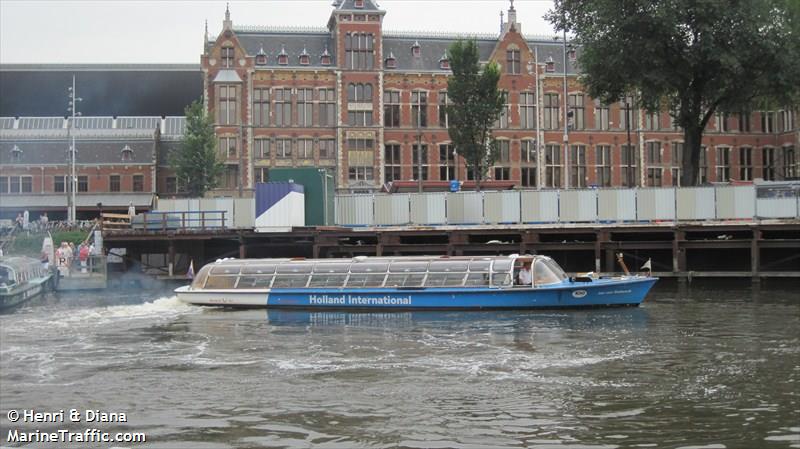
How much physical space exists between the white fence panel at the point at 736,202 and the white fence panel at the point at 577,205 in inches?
233

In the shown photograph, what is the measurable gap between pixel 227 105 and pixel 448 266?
44300mm

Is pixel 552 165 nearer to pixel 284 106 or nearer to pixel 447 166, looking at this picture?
pixel 447 166

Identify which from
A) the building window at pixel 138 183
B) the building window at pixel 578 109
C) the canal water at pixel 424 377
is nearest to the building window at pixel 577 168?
the building window at pixel 578 109

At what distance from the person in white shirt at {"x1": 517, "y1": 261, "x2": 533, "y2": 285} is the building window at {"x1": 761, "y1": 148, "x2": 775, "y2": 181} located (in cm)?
5357

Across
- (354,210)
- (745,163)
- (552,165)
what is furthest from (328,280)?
(745,163)

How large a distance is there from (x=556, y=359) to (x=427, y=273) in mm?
12312

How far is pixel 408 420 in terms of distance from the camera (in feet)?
49.1

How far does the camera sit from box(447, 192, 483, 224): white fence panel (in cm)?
4609

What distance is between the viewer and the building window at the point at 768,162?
77.9 m

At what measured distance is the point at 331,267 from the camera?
113 feet

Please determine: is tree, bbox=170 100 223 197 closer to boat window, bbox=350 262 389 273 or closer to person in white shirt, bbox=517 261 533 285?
boat window, bbox=350 262 389 273

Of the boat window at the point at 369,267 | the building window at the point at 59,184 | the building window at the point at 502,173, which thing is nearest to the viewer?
the boat window at the point at 369,267

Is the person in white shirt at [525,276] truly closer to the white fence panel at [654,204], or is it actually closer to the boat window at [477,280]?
the boat window at [477,280]

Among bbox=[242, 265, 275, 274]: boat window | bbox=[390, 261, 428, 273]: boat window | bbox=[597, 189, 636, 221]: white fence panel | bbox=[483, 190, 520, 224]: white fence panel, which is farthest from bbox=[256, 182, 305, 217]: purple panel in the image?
bbox=[597, 189, 636, 221]: white fence panel
